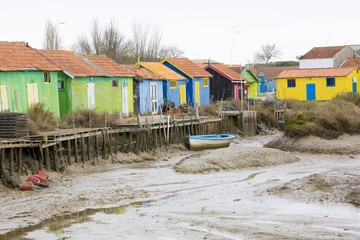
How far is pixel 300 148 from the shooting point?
25.8m

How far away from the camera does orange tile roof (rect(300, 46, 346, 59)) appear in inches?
2450

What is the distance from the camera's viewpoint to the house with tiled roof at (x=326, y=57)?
2432 inches

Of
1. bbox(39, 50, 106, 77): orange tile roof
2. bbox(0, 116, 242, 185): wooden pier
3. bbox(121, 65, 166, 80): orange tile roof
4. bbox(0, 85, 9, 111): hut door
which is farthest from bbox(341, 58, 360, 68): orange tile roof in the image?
bbox(0, 85, 9, 111): hut door

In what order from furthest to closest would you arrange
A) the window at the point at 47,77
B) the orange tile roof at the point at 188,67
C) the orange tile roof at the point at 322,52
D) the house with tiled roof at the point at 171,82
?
the orange tile roof at the point at 322,52
the orange tile roof at the point at 188,67
the house with tiled roof at the point at 171,82
the window at the point at 47,77

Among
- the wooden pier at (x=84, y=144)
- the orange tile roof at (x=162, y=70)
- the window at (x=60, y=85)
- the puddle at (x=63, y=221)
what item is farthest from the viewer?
the orange tile roof at (x=162, y=70)

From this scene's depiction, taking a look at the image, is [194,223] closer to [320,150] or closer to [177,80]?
[320,150]

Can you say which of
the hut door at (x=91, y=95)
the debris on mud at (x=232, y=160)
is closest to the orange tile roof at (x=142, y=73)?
the hut door at (x=91, y=95)

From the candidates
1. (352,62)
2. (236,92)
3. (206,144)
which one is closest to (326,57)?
(352,62)

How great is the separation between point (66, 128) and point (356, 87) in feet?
121

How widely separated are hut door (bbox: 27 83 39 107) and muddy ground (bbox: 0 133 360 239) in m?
4.82

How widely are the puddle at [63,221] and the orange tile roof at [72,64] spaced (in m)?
14.3

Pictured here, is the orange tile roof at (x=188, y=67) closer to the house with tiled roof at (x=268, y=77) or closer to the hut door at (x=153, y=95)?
the hut door at (x=153, y=95)

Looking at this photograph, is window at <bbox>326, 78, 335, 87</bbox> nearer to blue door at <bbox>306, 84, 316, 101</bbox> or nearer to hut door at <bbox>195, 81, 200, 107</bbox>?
blue door at <bbox>306, 84, 316, 101</bbox>

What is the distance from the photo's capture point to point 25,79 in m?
23.7
